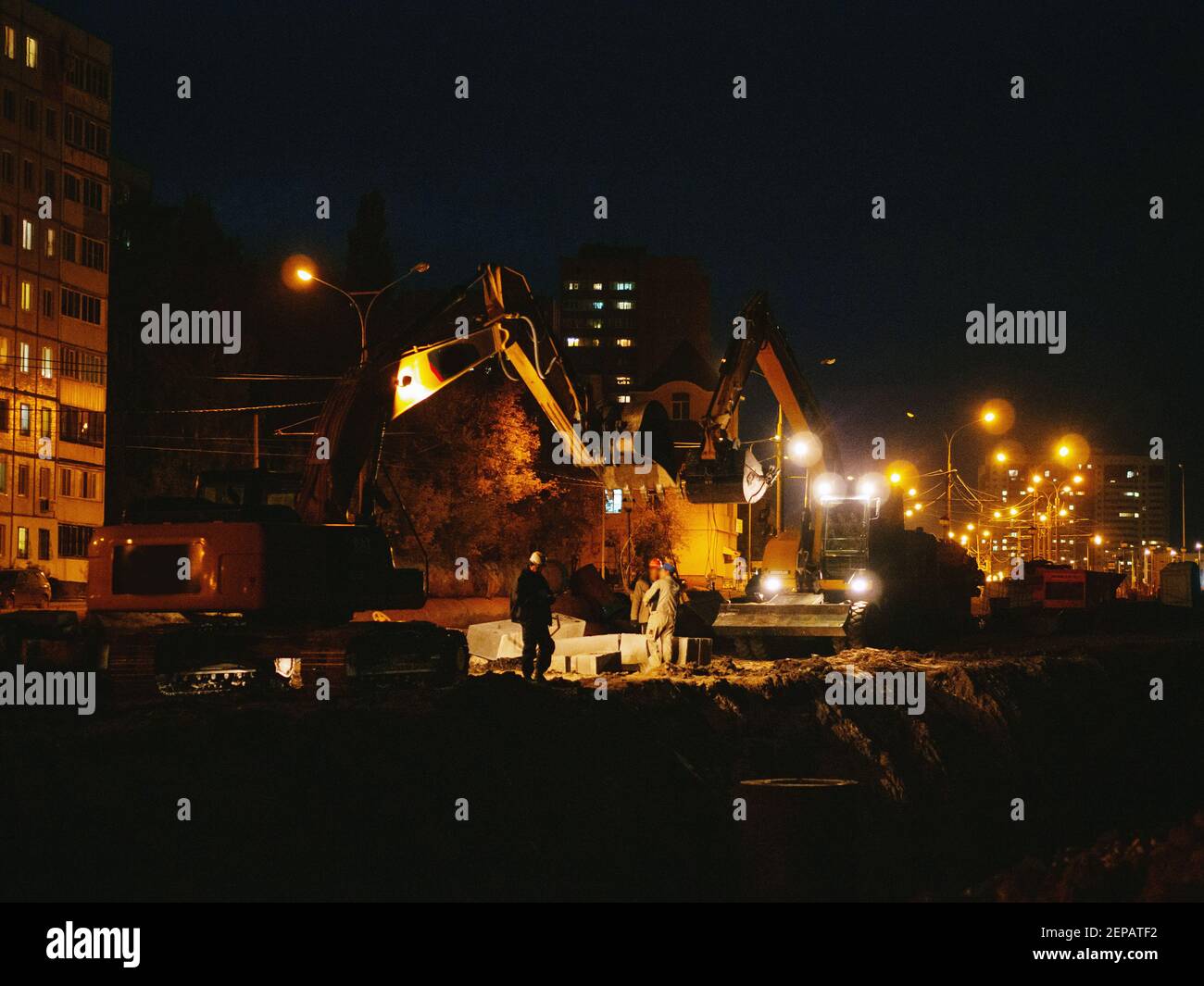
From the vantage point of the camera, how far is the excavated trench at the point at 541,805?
36.9 feet

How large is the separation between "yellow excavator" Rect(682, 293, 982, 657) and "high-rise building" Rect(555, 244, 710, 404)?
81147 millimetres

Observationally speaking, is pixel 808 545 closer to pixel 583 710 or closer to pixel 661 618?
pixel 661 618

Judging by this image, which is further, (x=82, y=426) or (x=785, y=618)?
(x=82, y=426)

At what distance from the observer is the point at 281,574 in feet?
54.6

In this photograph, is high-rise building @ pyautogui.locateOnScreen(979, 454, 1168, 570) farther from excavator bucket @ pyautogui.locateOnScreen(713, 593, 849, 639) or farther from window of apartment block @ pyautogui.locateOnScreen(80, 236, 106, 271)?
window of apartment block @ pyautogui.locateOnScreen(80, 236, 106, 271)

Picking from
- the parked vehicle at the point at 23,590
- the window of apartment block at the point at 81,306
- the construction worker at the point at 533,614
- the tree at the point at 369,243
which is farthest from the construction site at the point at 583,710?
the tree at the point at 369,243

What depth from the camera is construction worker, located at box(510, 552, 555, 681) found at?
65.9ft

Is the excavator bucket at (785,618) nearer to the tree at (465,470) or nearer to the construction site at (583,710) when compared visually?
the construction site at (583,710)

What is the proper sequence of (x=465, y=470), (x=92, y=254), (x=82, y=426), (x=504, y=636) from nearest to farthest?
(x=504, y=636)
(x=465, y=470)
(x=82, y=426)
(x=92, y=254)

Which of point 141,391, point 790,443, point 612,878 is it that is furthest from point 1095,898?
point 141,391

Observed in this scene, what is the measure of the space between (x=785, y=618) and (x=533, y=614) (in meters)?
5.87

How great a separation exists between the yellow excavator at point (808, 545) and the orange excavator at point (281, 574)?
5.43 m

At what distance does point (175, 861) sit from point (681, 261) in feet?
453

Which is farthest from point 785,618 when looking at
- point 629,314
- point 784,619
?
point 629,314
